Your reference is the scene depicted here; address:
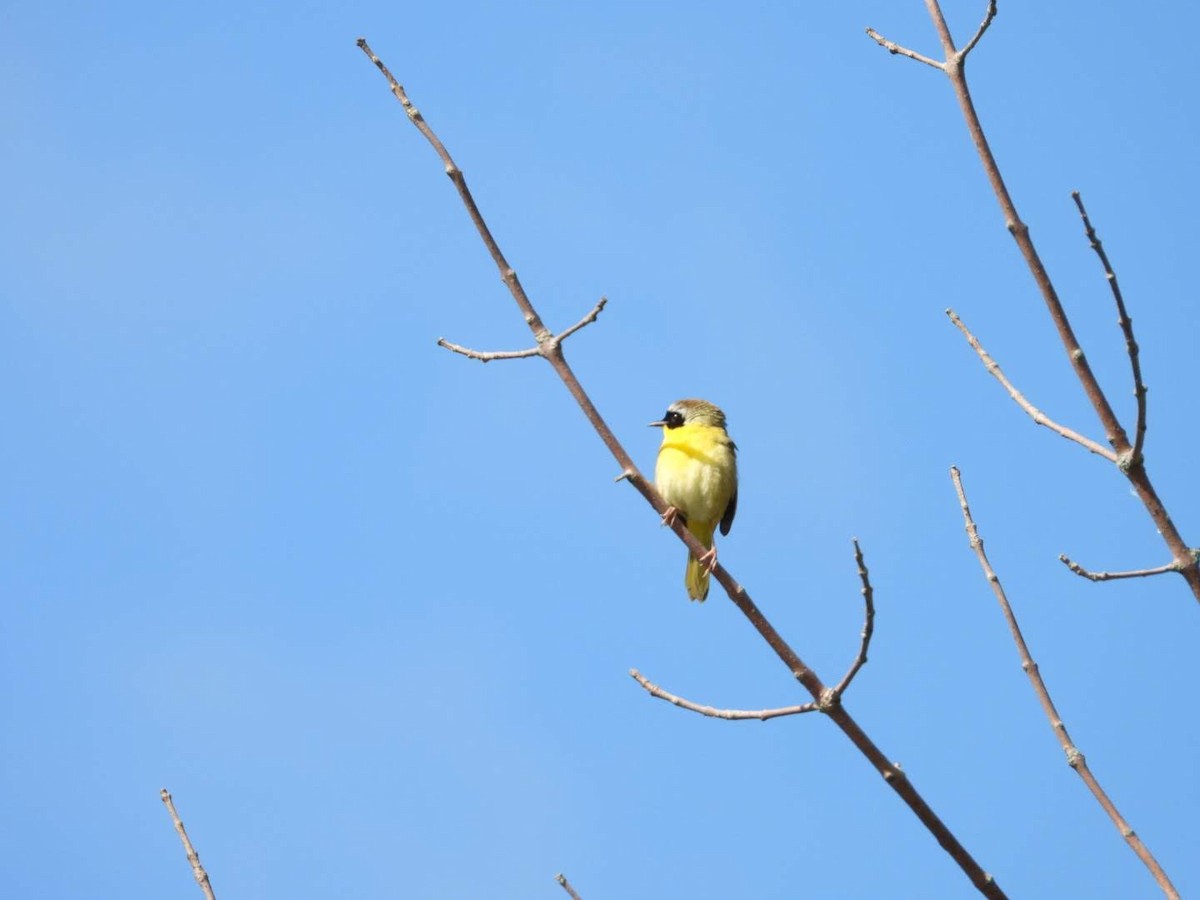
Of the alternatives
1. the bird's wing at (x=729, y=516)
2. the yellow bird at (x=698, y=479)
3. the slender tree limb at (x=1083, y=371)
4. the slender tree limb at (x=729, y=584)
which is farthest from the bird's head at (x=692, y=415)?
the slender tree limb at (x=1083, y=371)

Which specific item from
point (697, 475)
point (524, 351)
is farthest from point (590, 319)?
point (697, 475)

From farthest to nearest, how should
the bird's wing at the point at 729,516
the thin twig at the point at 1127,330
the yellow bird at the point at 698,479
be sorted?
the bird's wing at the point at 729,516 < the yellow bird at the point at 698,479 < the thin twig at the point at 1127,330

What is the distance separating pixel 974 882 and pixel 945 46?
214cm

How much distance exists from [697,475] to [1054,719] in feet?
17.0

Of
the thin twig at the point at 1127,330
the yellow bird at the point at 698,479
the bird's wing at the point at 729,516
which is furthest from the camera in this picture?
the bird's wing at the point at 729,516

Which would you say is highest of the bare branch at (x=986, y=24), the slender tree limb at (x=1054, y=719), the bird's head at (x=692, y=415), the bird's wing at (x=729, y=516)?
the bird's head at (x=692, y=415)

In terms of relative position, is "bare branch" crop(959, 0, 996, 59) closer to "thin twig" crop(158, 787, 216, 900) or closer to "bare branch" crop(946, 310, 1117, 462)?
"bare branch" crop(946, 310, 1117, 462)

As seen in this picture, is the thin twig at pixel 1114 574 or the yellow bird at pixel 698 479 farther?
the yellow bird at pixel 698 479

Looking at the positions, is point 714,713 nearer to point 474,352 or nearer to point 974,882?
point 974,882

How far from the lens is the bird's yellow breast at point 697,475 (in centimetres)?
848

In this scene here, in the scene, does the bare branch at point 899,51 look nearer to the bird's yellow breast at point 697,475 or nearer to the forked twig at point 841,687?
the forked twig at point 841,687

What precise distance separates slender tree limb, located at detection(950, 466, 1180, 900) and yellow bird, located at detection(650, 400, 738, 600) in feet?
14.9

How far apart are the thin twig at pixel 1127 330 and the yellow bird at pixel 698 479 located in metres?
5.30

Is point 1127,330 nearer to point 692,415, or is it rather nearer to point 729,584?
point 729,584
